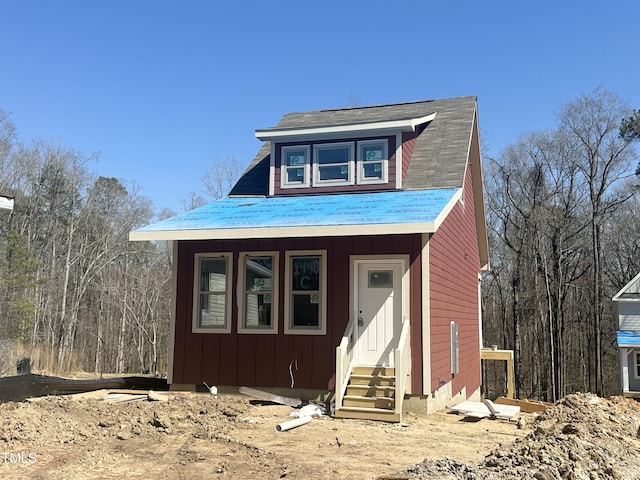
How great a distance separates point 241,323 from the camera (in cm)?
1057

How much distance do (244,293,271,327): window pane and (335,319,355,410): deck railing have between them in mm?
1580

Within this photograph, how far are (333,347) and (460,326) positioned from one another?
4855 millimetres

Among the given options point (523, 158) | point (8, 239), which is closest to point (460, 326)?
point (523, 158)

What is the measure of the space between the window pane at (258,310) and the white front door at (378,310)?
1.72 meters

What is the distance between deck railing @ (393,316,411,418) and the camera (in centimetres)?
866

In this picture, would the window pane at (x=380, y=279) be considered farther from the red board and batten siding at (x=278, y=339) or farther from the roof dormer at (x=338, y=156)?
the roof dormer at (x=338, y=156)

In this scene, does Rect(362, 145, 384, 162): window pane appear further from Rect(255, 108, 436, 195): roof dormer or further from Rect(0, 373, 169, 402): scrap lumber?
Rect(0, 373, 169, 402): scrap lumber

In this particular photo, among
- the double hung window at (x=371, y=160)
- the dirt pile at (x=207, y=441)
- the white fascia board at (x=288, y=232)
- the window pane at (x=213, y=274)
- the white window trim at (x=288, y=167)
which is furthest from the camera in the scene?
the white window trim at (x=288, y=167)

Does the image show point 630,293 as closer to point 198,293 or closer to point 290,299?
point 290,299

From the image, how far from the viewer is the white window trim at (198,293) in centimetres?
1066

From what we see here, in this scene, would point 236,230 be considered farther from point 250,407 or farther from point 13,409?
point 13,409

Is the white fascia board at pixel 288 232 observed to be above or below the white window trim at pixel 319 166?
below

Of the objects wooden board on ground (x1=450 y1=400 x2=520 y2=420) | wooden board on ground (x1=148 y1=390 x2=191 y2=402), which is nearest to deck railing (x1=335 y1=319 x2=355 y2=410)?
wooden board on ground (x1=450 y1=400 x2=520 y2=420)

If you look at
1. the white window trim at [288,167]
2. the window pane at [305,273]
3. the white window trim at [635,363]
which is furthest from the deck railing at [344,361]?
the white window trim at [635,363]
